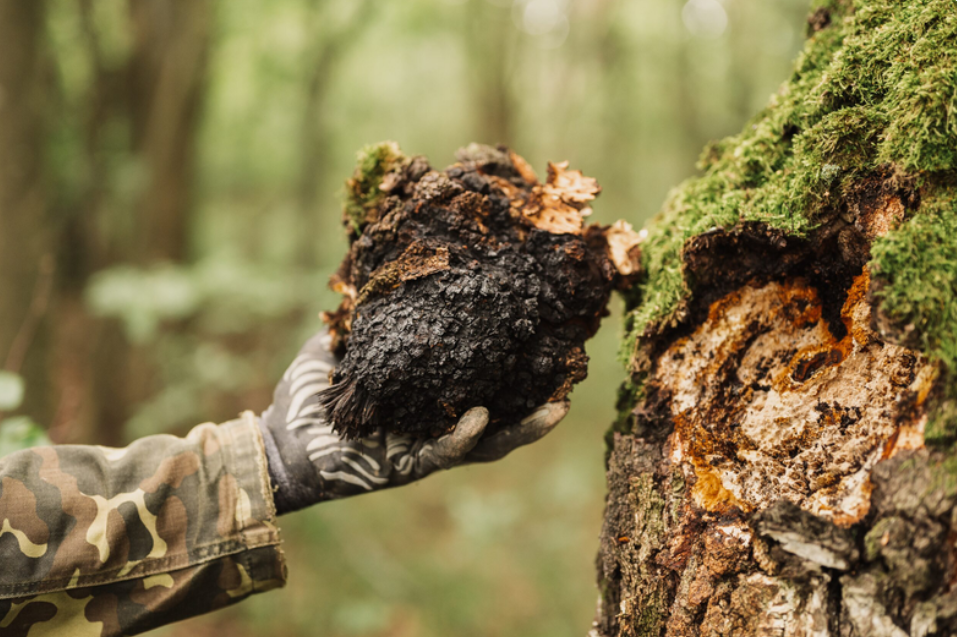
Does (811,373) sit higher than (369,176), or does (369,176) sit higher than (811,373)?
(369,176)

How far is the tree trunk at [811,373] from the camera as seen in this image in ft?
3.12

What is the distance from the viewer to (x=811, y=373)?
1.27 meters

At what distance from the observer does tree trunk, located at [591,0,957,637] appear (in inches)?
37.5

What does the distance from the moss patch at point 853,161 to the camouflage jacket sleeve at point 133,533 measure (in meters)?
1.25

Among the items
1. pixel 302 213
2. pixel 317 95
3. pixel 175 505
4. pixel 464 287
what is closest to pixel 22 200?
pixel 175 505

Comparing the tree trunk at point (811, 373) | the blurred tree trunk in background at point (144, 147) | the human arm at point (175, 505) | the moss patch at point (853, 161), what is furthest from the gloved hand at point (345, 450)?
the blurred tree trunk in background at point (144, 147)

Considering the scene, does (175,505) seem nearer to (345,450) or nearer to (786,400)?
(345,450)

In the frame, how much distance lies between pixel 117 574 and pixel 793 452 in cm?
173

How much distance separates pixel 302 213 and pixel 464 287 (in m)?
7.50

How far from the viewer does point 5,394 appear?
1678 mm

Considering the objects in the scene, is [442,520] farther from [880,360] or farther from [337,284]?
[880,360]

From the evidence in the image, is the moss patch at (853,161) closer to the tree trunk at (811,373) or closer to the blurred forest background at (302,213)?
the tree trunk at (811,373)

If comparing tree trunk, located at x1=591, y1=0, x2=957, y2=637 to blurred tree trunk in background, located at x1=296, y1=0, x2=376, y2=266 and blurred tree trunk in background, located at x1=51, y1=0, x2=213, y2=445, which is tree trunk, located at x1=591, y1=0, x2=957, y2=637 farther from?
blurred tree trunk in background, located at x1=296, y1=0, x2=376, y2=266

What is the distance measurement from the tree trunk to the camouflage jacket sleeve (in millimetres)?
1070
